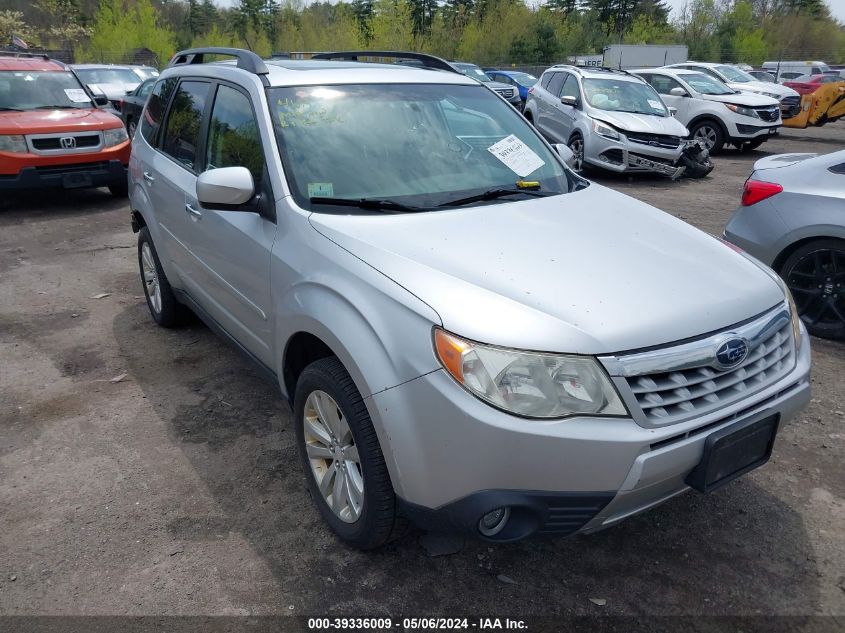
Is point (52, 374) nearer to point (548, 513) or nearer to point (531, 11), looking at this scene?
point (548, 513)

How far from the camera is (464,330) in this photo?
6.70 ft

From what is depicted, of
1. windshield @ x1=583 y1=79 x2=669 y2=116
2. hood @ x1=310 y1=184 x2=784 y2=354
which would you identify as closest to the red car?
windshield @ x1=583 y1=79 x2=669 y2=116

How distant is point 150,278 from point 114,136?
5049 millimetres

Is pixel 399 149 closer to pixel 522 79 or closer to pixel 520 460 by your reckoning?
pixel 520 460

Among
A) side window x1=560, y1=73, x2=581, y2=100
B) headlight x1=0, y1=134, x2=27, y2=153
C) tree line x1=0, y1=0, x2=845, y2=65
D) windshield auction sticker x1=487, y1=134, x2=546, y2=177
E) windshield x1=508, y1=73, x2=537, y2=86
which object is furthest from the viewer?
tree line x1=0, y1=0, x2=845, y2=65

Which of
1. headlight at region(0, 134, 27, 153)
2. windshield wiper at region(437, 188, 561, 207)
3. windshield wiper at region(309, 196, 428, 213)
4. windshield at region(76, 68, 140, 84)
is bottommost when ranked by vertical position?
headlight at region(0, 134, 27, 153)

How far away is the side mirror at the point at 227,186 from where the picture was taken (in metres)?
2.78

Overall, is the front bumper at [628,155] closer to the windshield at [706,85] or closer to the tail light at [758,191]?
the windshield at [706,85]

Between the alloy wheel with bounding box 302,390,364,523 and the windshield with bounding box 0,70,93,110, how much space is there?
8.25 metres

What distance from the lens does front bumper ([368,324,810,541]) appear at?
1983 mm

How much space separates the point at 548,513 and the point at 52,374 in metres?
3.49

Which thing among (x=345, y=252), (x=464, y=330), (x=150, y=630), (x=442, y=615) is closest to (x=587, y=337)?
(x=464, y=330)

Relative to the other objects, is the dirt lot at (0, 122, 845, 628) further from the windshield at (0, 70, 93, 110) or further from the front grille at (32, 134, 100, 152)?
the windshield at (0, 70, 93, 110)

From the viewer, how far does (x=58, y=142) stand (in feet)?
27.6
